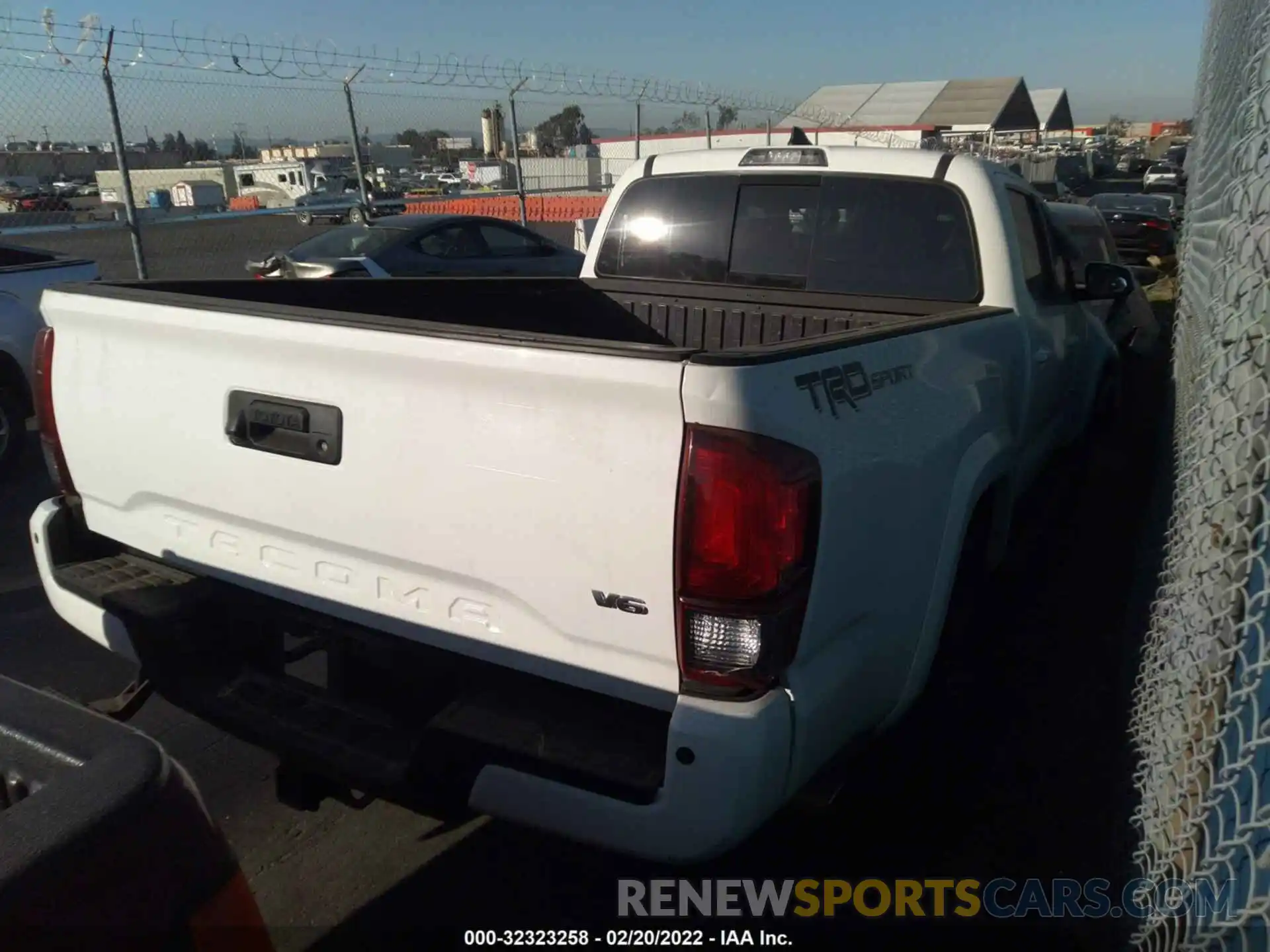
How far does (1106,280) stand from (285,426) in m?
3.65

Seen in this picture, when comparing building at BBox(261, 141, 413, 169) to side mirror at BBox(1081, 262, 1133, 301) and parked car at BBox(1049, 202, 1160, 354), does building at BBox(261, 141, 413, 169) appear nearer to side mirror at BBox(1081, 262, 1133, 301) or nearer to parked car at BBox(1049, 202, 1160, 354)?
parked car at BBox(1049, 202, 1160, 354)

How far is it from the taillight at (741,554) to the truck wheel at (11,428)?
6.35 meters

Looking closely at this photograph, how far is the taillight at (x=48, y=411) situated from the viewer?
287 centimetres

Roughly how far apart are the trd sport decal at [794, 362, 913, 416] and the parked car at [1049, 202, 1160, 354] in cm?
593

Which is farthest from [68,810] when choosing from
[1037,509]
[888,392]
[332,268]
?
[332,268]

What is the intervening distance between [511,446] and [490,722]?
0.64 m

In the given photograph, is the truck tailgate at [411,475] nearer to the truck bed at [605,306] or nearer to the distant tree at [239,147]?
the truck bed at [605,306]

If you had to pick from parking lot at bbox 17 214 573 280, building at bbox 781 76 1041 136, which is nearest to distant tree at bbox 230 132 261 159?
parking lot at bbox 17 214 573 280

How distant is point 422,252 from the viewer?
10.9 meters

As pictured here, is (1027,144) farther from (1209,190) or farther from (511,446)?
(511,446)

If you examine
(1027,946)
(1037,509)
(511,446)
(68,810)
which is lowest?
(1027,946)

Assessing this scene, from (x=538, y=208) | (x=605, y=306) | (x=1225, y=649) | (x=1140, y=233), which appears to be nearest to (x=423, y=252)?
(x=605, y=306)

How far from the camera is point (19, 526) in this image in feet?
18.4

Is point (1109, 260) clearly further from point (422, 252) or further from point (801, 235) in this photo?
point (801, 235)
